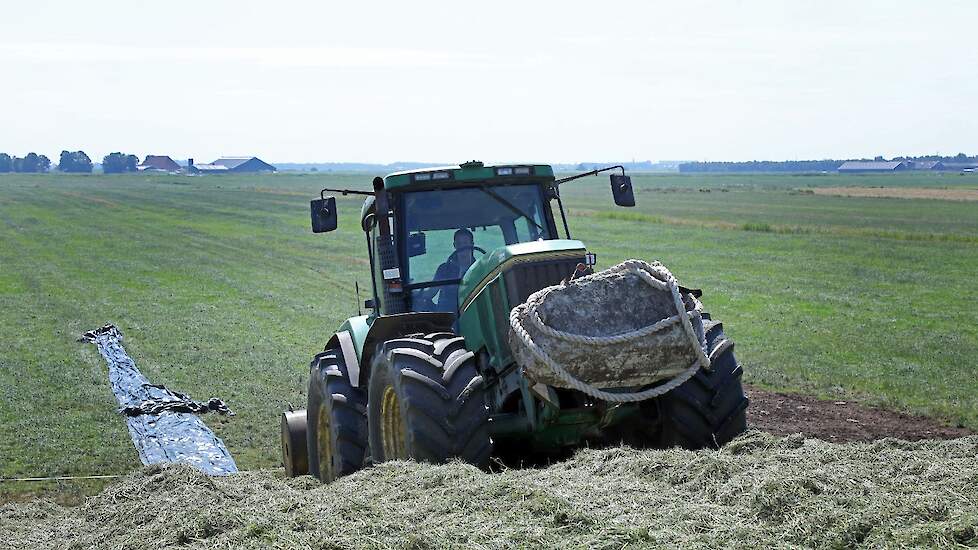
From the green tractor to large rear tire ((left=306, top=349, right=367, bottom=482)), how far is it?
0.04ft

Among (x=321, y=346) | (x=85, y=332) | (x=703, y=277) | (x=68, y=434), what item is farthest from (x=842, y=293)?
(x=68, y=434)

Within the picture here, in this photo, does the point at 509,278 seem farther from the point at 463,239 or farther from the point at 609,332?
the point at 463,239

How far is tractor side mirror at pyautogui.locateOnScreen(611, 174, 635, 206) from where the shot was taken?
9.16 m

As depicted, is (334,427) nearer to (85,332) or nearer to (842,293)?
(85,332)

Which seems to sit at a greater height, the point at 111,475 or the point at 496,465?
the point at 496,465

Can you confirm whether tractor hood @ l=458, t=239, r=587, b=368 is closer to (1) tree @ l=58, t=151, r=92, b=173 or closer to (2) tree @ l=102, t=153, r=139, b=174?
(2) tree @ l=102, t=153, r=139, b=174

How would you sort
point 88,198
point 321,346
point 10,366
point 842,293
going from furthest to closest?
point 88,198, point 842,293, point 321,346, point 10,366

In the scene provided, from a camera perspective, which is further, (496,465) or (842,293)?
(842,293)

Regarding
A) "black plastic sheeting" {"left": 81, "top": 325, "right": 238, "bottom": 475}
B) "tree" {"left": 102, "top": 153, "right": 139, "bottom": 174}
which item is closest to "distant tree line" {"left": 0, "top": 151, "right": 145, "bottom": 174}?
"tree" {"left": 102, "top": 153, "right": 139, "bottom": 174}

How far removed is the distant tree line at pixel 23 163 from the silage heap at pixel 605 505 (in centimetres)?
18897

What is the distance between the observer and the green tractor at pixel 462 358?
285 inches

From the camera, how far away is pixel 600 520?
5.55 m

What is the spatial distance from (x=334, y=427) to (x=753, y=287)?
18722mm

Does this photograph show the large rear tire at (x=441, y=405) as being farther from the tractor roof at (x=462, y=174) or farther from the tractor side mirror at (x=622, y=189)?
the tractor side mirror at (x=622, y=189)
